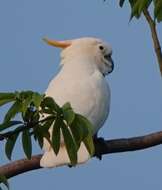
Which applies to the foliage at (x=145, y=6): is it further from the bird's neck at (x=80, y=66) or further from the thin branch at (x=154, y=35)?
the bird's neck at (x=80, y=66)

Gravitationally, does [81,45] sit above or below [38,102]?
below

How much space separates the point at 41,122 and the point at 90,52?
2699 millimetres

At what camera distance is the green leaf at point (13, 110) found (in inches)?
64.7

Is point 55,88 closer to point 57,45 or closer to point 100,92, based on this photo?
point 100,92

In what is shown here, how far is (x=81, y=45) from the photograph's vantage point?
14.1 ft

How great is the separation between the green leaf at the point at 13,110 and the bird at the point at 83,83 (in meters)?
0.94

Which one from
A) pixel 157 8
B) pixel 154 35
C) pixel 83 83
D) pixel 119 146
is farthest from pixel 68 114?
pixel 83 83

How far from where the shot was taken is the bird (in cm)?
287

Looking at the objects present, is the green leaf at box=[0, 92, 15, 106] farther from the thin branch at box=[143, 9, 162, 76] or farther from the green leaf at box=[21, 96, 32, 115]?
the thin branch at box=[143, 9, 162, 76]

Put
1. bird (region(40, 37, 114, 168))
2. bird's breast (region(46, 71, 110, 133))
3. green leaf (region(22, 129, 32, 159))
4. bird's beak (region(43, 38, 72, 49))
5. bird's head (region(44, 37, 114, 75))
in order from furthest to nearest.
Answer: bird's head (region(44, 37, 114, 75))
bird's beak (region(43, 38, 72, 49))
bird's breast (region(46, 71, 110, 133))
bird (region(40, 37, 114, 168))
green leaf (region(22, 129, 32, 159))

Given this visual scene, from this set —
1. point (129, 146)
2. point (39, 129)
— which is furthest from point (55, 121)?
point (129, 146)

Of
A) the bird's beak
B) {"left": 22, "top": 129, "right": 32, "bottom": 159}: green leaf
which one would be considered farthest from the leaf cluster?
the bird's beak

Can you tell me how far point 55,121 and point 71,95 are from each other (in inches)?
72.5

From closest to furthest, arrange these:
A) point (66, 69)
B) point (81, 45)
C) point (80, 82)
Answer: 1. point (80, 82)
2. point (66, 69)
3. point (81, 45)
